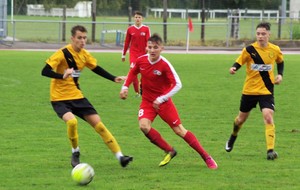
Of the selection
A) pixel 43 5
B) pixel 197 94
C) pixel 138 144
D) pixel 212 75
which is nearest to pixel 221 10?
pixel 43 5

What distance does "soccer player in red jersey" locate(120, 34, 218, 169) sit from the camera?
9.38 m

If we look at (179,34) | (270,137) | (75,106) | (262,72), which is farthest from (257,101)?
(179,34)

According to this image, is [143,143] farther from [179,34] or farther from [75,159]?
[179,34]

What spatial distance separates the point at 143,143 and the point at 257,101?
1.97 metres

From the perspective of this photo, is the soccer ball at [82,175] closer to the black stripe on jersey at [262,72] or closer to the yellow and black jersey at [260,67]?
the yellow and black jersey at [260,67]

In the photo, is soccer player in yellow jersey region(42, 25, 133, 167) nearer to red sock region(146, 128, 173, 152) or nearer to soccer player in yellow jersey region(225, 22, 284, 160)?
red sock region(146, 128, 173, 152)

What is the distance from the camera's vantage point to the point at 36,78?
2198 centimetres

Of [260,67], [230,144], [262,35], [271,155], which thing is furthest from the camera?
[230,144]

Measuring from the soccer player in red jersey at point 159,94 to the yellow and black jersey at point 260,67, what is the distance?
1.36 m

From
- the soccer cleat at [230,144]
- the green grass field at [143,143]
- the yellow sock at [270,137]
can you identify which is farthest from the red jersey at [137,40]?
the yellow sock at [270,137]

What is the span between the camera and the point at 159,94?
957cm

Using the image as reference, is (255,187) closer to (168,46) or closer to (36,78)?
(36,78)

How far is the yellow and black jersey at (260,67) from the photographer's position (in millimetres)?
10375

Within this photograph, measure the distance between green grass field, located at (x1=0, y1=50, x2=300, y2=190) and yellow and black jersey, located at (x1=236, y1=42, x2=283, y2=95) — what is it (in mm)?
918
